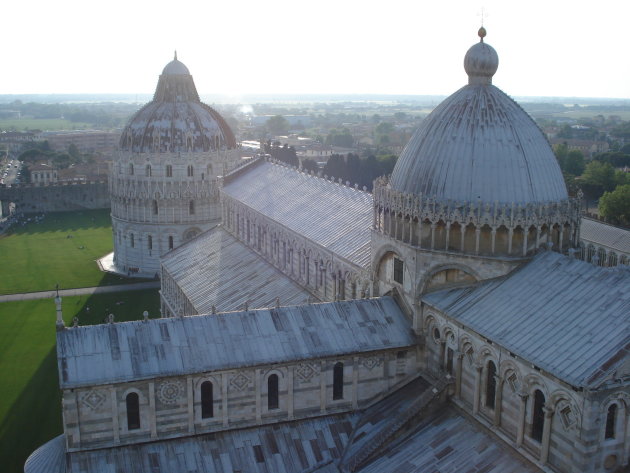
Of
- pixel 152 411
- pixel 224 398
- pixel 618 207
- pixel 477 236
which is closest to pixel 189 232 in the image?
pixel 618 207

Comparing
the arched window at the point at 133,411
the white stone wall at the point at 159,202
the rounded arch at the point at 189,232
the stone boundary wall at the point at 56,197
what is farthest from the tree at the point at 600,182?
the arched window at the point at 133,411

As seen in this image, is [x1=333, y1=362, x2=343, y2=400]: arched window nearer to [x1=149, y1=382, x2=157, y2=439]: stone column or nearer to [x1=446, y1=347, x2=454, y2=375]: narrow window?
[x1=446, y1=347, x2=454, y2=375]: narrow window

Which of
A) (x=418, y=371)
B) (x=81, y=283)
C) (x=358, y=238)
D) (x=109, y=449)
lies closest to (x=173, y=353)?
(x=109, y=449)

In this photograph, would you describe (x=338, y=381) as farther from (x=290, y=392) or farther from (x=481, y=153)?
(x=481, y=153)

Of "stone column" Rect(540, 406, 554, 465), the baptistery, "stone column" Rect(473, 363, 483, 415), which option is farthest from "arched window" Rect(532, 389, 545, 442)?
the baptistery

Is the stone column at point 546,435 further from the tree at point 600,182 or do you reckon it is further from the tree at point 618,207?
the tree at point 600,182

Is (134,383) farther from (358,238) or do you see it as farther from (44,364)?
(44,364)
